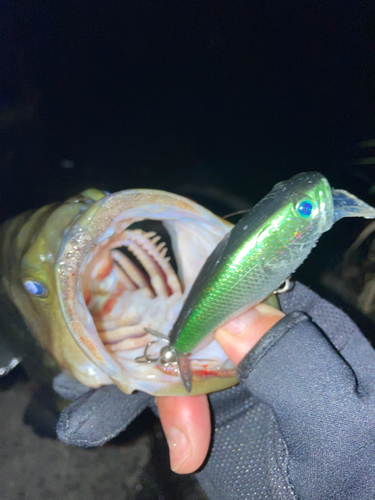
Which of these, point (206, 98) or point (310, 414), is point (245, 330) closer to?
point (310, 414)

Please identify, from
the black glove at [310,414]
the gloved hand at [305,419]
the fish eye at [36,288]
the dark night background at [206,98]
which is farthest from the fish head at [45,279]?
the dark night background at [206,98]

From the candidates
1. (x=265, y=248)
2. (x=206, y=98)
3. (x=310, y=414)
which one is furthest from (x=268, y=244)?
(x=206, y=98)

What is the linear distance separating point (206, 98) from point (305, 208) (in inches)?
56.8

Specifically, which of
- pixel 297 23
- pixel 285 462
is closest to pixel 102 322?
pixel 285 462

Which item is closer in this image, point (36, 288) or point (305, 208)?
point (305, 208)

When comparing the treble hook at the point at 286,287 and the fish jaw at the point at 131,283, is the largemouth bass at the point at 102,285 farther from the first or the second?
the treble hook at the point at 286,287

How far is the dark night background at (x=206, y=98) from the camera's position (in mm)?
1582

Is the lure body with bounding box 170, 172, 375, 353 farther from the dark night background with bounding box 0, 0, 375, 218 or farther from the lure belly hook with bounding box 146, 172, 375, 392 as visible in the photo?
the dark night background with bounding box 0, 0, 375, 218

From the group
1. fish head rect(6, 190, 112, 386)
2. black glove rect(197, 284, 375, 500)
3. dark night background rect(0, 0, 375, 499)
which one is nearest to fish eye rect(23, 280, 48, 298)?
fish head rect(6, 190, 112, 386)

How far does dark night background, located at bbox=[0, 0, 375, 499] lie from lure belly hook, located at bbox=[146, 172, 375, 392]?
1.07m

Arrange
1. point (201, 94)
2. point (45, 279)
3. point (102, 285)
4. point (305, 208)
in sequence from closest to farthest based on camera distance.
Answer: point (305, 208) → point (45, 279) → point (102, 285) → point (201, 94)

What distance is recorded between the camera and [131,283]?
3.51 feet

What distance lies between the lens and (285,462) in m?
0.72

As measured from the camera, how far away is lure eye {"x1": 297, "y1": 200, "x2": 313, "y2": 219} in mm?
550
